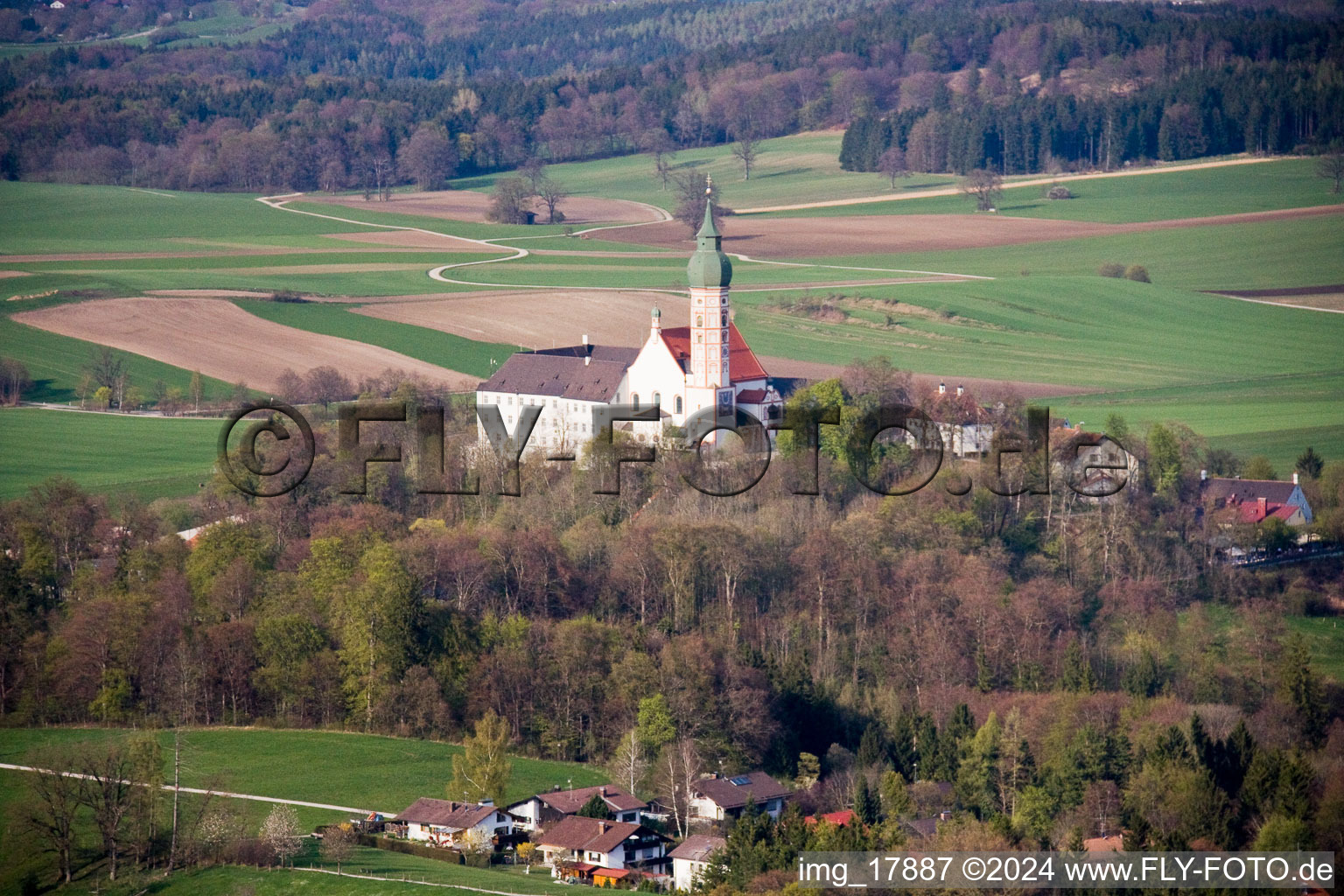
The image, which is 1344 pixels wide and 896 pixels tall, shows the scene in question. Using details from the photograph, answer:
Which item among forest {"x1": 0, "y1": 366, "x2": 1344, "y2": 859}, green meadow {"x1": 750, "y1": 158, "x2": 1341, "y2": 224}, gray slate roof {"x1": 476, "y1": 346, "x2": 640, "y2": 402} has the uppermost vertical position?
green meadow {"x1": 750, "y1": 158, "x2": 1341, "y2": 224}

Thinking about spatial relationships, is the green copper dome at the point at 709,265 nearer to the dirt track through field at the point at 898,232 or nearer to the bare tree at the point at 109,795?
the bare tree at the point at 109,795

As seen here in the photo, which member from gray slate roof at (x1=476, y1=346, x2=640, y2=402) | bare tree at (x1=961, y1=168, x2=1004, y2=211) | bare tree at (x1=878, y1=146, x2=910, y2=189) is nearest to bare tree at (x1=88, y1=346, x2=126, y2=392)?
gray slate roof at (x1=476, y1=346, x2=640, y2=402)

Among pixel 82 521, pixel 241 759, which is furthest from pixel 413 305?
pixel 241 759

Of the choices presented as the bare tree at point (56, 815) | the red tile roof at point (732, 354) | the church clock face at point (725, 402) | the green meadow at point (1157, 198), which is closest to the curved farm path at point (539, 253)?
the green meadow at point (1157, 198)

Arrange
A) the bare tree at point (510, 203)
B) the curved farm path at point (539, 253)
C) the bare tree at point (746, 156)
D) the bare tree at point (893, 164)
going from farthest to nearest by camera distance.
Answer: the bare tree at point (746, 156) < the bare tree at point (893, 164) < the bare tree at point (510, 203) < the curved farm path at point (539, 253)

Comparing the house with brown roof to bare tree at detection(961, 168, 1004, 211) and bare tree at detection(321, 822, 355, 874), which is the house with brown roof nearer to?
bare tree at detection(321, 822, 355, 874)

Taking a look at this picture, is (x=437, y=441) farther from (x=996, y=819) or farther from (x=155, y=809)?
(x=996, y=819)
